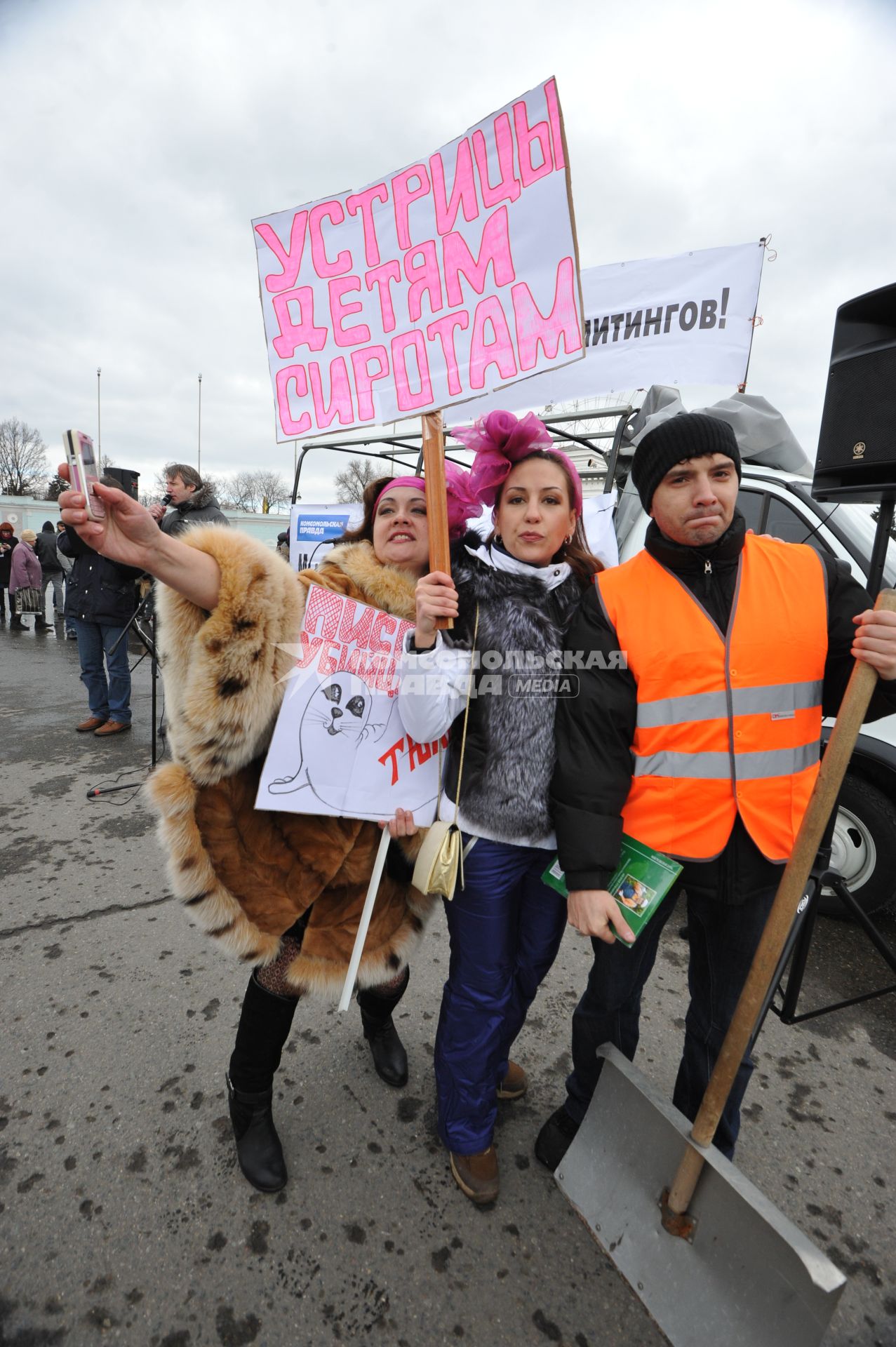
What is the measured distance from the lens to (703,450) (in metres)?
1.52

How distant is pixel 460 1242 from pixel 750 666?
1.67 m

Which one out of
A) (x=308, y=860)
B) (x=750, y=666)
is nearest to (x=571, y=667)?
(x=750, y=666)

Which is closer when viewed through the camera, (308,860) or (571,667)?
(571,667)

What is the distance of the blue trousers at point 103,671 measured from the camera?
548cm

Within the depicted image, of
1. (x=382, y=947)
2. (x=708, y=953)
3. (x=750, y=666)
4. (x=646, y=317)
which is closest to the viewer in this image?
(x=750, y=666)

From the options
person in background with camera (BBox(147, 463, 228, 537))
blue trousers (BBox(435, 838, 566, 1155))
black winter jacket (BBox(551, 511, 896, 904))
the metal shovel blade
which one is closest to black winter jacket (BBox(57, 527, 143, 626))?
person in background with camera (BBox(147, 463, 228, 537))

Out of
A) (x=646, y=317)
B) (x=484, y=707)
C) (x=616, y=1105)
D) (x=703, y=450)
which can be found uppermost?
(x=646, y=317)

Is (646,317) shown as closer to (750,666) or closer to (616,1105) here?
(750,666)

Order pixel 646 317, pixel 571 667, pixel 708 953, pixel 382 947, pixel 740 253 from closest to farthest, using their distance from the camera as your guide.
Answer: pixel 571 667
pixel 708 953
pixel 382 947
pixel 740 253
pixel 646 317

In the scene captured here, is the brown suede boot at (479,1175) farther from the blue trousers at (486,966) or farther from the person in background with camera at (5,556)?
the person in background with camera at (5,556)

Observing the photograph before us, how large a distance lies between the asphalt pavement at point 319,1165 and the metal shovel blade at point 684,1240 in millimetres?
121

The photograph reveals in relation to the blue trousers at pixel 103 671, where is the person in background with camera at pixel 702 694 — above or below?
above

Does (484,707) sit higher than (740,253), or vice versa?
(740,253)

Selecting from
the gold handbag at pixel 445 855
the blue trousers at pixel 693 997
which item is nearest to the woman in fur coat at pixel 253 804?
the gold handbag at pixel 445 855
